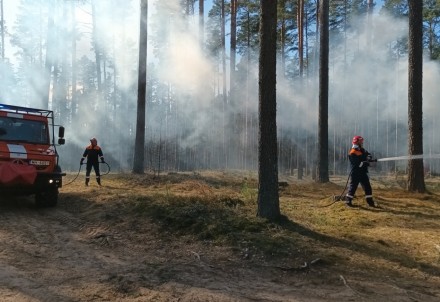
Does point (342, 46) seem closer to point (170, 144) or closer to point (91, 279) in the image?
point (170, 144)

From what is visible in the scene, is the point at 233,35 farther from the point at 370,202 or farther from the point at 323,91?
the point at 370,202

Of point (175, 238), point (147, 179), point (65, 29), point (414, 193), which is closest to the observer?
point (175, 238)

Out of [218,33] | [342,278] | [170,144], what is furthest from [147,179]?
[218,33]

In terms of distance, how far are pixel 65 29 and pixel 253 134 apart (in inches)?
658

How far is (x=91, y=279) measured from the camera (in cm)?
497

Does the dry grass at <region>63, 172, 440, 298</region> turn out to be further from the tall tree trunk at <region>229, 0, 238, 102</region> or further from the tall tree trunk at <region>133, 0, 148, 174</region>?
the tall tree trunk at <region>229, 0, 238, 102</region>

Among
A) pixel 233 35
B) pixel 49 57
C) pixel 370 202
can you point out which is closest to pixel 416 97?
pixel 370 202

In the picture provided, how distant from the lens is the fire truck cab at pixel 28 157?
888 cm

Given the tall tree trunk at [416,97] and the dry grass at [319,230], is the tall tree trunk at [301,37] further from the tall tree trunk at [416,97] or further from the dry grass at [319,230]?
the dry grass at [319,230]

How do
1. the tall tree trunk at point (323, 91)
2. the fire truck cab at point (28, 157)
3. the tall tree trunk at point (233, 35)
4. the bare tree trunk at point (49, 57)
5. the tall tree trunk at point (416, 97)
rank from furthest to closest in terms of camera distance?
the tall tree trunk at point (233, 35), the bare tree trunk at point (49, 57), the tall tree trunk at point (323, 91), the tall tree trunk at point (416, 97), the fire truck cab at point (28, 157)

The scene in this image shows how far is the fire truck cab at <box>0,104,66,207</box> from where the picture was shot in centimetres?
888

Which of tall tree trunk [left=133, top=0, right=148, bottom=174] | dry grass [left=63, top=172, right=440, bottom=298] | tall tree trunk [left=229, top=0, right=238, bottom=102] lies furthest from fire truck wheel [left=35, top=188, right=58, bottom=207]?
tall tree trunk [left=229, top=0, right=238, bottom=102]

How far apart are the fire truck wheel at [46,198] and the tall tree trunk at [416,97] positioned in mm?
10196

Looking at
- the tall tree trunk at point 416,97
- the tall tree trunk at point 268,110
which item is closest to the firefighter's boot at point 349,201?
the tall tree trunk at point 416,97
